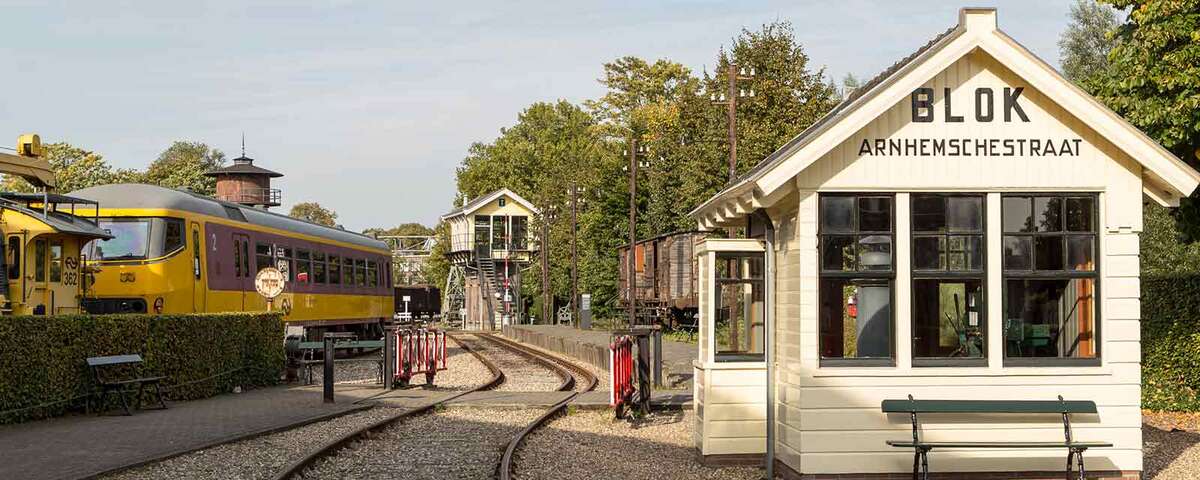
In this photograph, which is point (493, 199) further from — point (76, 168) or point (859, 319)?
point (859, 319)

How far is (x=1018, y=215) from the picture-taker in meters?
11.6

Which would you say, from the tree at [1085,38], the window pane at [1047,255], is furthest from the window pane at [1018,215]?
the tree at [1085,38]

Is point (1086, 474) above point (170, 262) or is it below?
below

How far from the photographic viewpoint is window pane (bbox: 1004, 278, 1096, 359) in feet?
37.9

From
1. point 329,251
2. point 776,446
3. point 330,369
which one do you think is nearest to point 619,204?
point 329,251

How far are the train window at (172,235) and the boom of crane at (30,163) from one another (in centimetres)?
248

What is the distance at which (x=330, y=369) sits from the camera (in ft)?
67.9

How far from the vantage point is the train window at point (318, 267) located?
33.2 meters

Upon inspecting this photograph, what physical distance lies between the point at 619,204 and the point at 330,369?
145ft

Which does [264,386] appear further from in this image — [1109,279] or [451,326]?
[451,326]

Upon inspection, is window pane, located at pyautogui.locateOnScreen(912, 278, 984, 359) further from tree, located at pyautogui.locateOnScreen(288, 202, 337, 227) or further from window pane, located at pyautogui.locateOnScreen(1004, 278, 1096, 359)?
tree, located at pyautogui.locateOnScreen(288, 202, 337, 227)

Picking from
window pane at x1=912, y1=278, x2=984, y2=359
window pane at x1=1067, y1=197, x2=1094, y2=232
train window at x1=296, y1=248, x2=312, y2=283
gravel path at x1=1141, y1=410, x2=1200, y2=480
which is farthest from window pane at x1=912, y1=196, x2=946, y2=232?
train window at x1=296, y1=248, x2=312, y2=283

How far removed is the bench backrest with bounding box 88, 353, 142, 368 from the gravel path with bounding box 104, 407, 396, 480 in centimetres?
302

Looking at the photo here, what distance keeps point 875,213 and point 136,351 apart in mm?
11948
